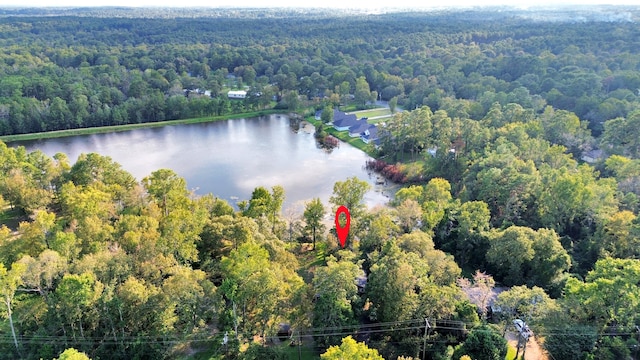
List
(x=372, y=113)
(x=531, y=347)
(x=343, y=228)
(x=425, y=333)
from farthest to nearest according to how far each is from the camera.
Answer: (x=372, y=113) < (x=343, y=228) < (x=531, y=347) < (x=425, y=333)

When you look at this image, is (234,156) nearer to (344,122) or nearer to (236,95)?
(344,122)

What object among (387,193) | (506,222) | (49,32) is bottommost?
(387,193)

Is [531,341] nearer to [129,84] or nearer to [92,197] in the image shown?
[92,197]

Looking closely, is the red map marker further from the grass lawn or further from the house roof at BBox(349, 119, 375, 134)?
the grass lawn

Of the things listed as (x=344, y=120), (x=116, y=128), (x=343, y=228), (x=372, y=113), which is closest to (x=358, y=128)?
(x=344, y=120)

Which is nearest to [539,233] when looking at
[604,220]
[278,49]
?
[604,220]
